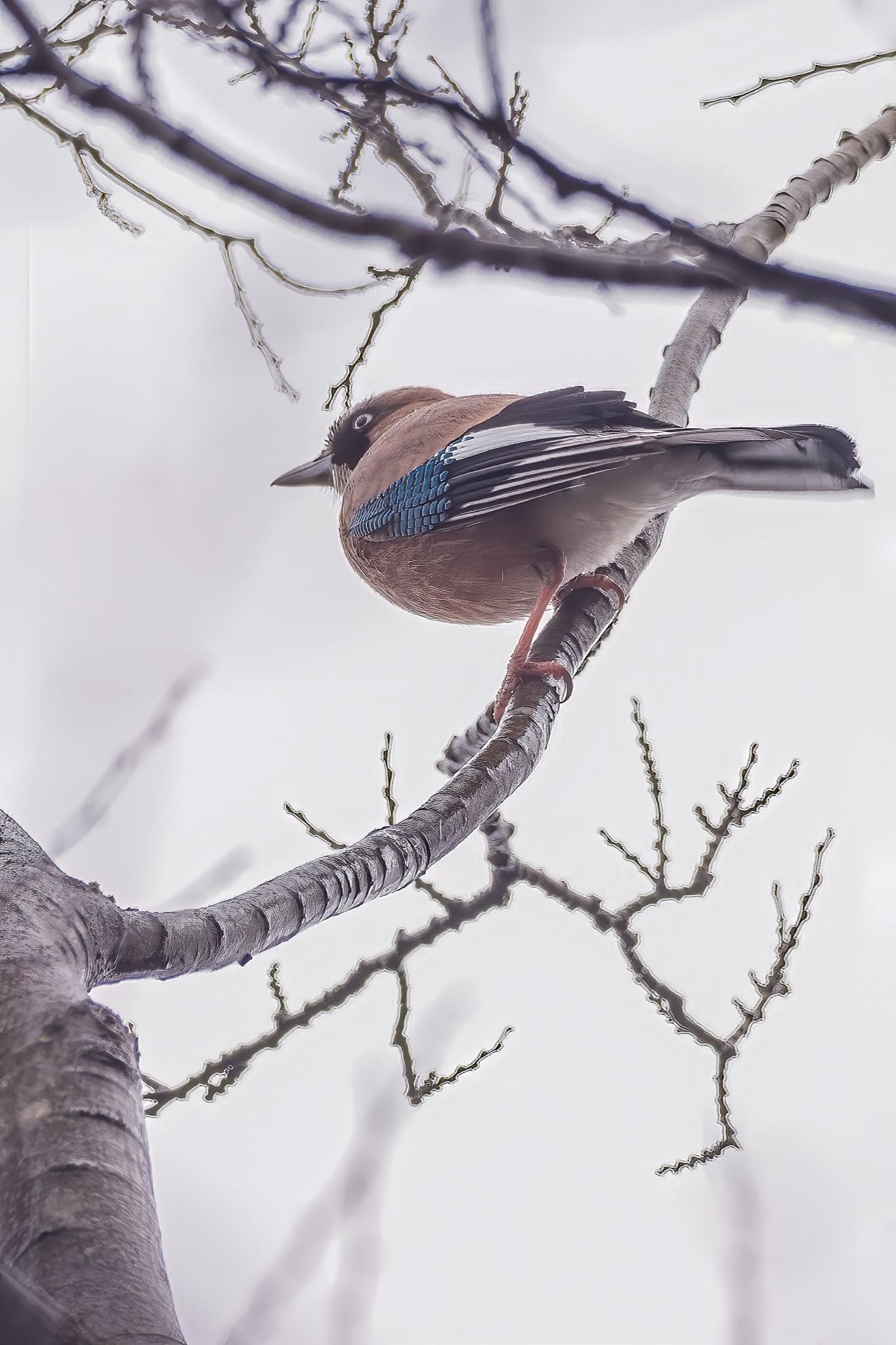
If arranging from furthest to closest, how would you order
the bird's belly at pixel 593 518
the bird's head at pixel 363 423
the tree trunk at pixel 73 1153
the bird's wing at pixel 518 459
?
the bird's head at pixel 363 423 → the bird's belly at pixel 593 518 → the bird's wing at pixel 518 459 → the tree trunk at pixel 73 1153

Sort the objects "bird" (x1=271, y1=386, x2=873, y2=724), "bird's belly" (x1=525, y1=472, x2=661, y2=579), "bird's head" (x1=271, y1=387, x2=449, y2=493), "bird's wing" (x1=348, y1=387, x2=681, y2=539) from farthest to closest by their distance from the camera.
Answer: "bird's head" (x1=271, y1=387, x2=449, y2=493) < "bird's belly" (x1=525, y1=472, x2=661, y2=579) < "bird's wing" (x1=348, y1=387, x2=681, y2=539) < "bird" (x1=271, y1=386, x2=873, y2=724)

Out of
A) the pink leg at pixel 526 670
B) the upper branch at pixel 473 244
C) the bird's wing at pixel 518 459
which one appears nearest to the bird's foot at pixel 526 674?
the pink leg at pixel 526 670

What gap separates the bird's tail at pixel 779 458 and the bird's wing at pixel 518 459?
121 mm

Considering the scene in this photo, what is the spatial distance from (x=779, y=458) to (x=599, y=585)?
978 mm

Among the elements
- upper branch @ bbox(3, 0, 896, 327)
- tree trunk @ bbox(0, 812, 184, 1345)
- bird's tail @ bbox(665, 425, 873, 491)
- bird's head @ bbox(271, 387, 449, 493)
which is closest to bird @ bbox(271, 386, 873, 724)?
bird's tail @ bbox(665, 425, 873, 491)

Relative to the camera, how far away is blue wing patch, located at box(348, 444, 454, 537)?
3.56m

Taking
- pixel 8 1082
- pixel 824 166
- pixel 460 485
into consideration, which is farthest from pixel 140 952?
pixel 824 166

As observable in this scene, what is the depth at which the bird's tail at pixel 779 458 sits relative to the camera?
2.41 m

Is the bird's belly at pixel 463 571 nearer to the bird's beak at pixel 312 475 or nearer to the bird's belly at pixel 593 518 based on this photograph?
the bird's belly at pixel 593 518

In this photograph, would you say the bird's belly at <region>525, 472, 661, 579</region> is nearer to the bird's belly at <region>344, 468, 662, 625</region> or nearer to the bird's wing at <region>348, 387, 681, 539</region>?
the bird's belly at <region>344, 468, 662, 625</region>

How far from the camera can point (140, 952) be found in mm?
1578

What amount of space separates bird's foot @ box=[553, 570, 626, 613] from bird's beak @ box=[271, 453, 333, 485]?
1.46 m

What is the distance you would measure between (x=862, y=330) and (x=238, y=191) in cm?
41

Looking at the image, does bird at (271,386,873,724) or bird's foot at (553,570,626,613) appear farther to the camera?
bird's foot at (553,570,626,613)
